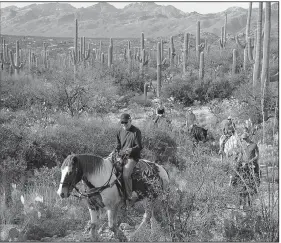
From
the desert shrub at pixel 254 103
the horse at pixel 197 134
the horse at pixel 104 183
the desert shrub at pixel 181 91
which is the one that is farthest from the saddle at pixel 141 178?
the desert shrub at pixel 181 91

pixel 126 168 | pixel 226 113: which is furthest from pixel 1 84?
pixel 126 168

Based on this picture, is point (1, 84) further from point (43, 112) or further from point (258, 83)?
point (258, 83)

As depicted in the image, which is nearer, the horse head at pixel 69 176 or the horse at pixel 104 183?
the horse head at pixel 69 176

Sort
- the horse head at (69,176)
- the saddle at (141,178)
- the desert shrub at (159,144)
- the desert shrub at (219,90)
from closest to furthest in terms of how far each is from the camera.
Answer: the horse head at (69,176) < the saddle at (141,178) < the desert shrub at (159,144) < the desert shrub at (219,90)

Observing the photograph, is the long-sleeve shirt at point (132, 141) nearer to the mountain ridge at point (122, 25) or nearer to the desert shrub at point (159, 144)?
the desert shrub at point (159, 144)

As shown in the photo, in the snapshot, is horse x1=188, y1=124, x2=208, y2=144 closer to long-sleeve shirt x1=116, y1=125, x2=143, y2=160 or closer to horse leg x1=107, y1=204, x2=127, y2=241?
long-sleeve shirt x1=116, y1=125, x2=143, y2=160

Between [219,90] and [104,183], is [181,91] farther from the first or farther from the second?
[104,183]

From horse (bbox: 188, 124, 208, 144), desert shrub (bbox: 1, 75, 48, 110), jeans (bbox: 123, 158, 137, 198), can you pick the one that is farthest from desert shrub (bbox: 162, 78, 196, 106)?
jeans (bbox: 123, 158, 137, 198)

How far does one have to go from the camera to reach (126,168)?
22.5 ft

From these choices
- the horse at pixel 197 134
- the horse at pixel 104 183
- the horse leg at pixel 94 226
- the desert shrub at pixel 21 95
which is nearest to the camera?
the horse at pixel 104 183

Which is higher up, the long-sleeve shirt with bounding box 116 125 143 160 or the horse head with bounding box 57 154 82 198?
the long-sleeve shirt with bounding box 116 125 143 160

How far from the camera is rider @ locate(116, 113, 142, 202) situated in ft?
22.2

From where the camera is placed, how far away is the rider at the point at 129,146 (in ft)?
22.2

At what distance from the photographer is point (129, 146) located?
22.4 ft
